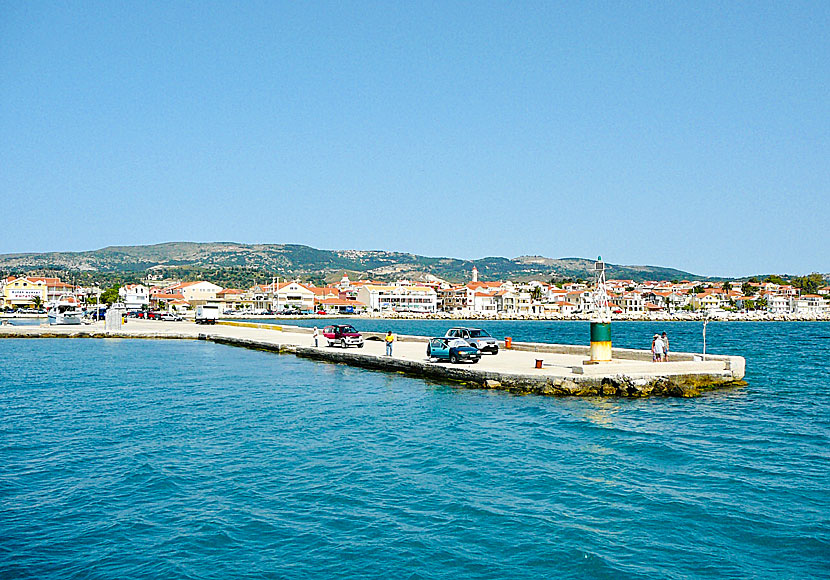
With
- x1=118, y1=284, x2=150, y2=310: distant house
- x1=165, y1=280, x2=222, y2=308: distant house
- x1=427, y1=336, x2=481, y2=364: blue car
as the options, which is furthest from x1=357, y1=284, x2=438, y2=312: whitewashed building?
x1=427, y1=336, x2=481, y2=364: blue car

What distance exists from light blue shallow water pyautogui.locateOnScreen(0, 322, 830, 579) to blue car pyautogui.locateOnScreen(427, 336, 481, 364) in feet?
20.9

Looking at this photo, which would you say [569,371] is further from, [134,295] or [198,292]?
[198,292]

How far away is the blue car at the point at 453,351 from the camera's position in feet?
109

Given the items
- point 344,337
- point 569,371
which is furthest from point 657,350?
point 344,337

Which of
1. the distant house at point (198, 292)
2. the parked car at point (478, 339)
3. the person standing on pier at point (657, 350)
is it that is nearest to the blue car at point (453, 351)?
the parked car at point (478, 339)

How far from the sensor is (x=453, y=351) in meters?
33.8

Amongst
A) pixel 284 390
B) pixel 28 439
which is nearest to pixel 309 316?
pixel 284 390

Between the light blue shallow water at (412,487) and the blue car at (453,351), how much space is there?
638 centimetres

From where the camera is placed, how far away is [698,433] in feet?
66.8

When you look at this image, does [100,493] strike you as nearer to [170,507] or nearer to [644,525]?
[170,507]

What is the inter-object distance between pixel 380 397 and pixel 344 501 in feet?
45.2

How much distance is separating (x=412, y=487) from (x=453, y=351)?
1955 cm

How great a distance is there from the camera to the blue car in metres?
33.3

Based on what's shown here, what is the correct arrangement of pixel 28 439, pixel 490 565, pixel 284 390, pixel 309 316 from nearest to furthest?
1. pixel 490 565
2. pixel 28 439
3. pixel 284 390
4. pixel 309 316
